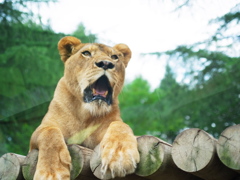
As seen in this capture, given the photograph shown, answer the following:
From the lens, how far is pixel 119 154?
1.87 metres

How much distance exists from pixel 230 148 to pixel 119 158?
444 millimetres

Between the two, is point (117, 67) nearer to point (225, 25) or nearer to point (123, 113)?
point (225, 25)

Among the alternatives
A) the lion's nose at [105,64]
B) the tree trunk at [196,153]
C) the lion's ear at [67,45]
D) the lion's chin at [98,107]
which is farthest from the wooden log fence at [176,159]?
the lion's ear at [67,45]

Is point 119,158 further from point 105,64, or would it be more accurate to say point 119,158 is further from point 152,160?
point 105,64

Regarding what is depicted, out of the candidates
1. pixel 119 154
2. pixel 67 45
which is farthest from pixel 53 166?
pixel 67 45

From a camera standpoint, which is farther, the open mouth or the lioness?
the open mouth

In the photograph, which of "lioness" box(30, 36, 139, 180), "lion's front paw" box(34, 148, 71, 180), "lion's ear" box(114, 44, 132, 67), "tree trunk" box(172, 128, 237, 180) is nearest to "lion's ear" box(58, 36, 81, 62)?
"lioness" box(30, 36, 139, 180)

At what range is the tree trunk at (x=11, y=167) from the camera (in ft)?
7.16

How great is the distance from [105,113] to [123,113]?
3.55 metres

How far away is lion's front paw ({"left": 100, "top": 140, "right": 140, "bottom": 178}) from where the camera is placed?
183 cm

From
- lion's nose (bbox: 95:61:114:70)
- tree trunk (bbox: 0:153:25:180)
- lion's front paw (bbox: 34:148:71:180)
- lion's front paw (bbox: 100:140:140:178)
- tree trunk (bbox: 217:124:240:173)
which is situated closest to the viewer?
tree trunk (bbox: 217:124:240:173)

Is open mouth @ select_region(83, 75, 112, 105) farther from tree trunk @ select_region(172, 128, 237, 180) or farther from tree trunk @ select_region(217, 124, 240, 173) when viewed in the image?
tree trunk @ select_region(217, 124, 240, 173)

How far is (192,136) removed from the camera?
1.83 m

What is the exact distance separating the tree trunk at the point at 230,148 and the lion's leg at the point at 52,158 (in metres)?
0.66
